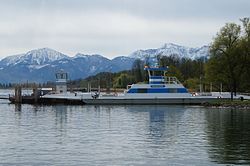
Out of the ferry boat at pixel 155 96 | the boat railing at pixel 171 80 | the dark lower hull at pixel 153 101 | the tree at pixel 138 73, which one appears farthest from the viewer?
the tree at pixel 138 73

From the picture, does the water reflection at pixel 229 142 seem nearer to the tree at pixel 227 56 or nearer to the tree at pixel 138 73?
the tree at pixel 227 56

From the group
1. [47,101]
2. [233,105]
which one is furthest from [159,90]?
[47,101]

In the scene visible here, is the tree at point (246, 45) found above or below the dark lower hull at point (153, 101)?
above

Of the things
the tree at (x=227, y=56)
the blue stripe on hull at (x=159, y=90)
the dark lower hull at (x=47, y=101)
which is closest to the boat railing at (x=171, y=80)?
the blue stripe on hull at (x=159, y=90)

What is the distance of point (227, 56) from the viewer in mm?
86438

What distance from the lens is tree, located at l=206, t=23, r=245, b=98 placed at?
8656 centimetres

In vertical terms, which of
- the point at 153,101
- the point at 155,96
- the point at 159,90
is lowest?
the point at 153,101

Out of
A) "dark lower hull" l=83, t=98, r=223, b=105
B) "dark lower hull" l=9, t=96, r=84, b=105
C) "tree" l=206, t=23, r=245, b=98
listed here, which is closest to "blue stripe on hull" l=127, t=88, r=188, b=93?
"dark lower hull" l=83, t=98, r=223, b=105

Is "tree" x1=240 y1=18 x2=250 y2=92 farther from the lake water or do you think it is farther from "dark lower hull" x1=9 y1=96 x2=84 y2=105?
the lake water

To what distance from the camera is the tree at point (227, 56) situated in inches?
3408

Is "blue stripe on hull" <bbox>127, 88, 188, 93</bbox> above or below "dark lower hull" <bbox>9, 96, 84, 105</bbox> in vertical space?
above

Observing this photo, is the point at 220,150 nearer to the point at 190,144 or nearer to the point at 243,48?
the point at 190,144

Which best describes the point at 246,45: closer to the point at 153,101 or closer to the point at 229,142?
the point at 153,101

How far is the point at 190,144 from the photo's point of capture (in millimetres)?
29875
